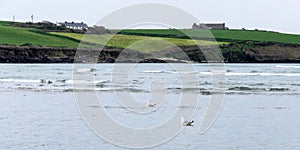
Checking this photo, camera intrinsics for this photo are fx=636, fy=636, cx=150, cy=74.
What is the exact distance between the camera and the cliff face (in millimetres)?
107000

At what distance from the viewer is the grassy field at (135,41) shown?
384 feet

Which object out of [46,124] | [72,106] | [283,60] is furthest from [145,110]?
[283,60]

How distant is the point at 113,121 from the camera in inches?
1029

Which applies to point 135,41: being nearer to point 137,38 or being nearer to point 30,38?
point 137,38

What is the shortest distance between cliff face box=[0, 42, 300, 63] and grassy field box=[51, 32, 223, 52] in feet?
9.92

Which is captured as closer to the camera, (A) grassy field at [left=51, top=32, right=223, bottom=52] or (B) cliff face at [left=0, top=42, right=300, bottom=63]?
(B) cliff face at [left=0, top=42, right=300, bottom=63]

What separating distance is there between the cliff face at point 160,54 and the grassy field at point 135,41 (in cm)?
302

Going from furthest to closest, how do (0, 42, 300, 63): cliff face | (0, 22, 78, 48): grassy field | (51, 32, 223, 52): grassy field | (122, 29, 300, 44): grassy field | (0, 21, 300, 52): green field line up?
(122, 29, 300, 44): grassy field, (0, 21, 300, 52): green field, (51, 32, 223, 52): grassy field, (0, 22, 78, 48): grassy field, (0, 42, 300, 63): cliff face

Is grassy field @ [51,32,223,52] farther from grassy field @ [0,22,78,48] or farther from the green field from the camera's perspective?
grassy field @ [0,22,78,48]

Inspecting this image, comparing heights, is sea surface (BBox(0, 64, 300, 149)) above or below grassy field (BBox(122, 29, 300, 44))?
below

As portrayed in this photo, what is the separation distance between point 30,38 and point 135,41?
21352mm

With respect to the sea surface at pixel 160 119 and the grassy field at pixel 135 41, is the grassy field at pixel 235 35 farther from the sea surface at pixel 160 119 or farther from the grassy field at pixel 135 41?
the sea surface at pixel 160 119

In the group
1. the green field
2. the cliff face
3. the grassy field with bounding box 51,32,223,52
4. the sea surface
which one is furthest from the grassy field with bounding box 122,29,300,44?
the sea surface

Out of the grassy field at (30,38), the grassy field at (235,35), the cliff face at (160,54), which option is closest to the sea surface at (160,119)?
the cliff face at (160,54)
